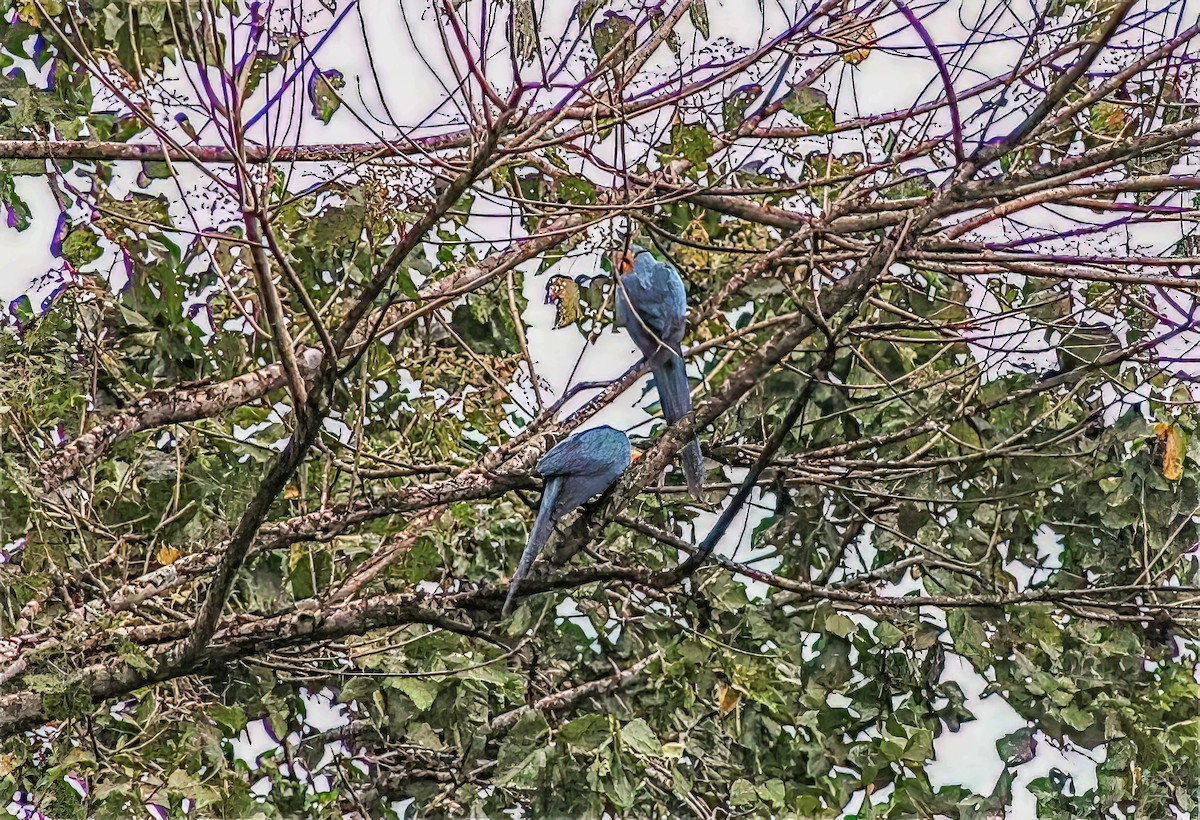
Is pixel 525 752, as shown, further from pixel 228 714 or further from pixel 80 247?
pixel 80 247

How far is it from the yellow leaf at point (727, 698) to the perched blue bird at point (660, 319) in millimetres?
740

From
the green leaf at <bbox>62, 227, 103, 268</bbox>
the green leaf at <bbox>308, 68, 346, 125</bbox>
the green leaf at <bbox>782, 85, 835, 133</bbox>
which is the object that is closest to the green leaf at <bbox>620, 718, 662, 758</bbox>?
the green leaf at <bbox>782, 85, 835, 133</bbox>

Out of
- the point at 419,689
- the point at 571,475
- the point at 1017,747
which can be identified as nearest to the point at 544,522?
the point at 571,475

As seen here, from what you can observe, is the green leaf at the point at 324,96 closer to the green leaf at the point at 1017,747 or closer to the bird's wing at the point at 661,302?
the bird's wing at the point at 661,302

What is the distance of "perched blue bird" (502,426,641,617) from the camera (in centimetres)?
387

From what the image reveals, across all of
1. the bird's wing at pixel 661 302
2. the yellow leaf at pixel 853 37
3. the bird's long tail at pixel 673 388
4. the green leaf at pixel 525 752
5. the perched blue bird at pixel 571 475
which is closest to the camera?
the yellow leaf at pixel 853 37

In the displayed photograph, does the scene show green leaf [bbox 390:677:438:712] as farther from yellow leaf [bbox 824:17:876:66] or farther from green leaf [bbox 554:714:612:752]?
yellow leaf [bbox 824:17:876:66]

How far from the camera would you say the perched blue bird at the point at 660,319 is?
14.0 ft

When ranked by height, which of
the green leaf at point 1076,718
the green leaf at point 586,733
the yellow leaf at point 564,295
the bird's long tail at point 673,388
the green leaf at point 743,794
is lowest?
the green leaf at point 586,733

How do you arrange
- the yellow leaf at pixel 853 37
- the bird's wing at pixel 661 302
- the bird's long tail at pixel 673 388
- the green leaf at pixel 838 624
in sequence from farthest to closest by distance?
the bird's wing at pixel 661 302 < the bird's long tail at pixel 673 388 < the green leaf at pixel 838 624 < the yellow leaf at pixel 853 37

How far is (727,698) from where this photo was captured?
402 cm

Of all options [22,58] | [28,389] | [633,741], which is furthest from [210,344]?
[633,741]

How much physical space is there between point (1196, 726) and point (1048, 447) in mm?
1019

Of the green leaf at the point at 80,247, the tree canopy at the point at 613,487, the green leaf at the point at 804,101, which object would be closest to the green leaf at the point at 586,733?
the tree canopy at the point at 613,487
